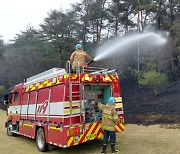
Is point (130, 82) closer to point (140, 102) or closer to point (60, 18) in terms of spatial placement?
point (140, 102)

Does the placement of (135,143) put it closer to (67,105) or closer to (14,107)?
(67,105)

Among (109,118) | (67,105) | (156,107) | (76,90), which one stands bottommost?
(109,118)

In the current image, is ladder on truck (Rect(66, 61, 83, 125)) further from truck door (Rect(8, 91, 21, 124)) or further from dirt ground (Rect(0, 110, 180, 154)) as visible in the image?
truck door (Rect(8, 91, 21, 124))

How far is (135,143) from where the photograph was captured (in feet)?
27.0

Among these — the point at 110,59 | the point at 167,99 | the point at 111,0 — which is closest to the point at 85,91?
the point at 167,99

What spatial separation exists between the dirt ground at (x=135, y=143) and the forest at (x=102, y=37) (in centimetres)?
1121

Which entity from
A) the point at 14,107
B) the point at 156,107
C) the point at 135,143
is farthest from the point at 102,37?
the point at 135,143

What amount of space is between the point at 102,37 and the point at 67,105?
2189 centimetres

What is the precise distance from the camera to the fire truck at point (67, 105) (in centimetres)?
682

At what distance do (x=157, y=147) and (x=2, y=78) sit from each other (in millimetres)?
25948

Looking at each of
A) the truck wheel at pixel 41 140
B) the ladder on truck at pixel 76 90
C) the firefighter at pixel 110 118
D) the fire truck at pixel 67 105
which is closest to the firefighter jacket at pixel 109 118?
the firefighter at pixel 110 118

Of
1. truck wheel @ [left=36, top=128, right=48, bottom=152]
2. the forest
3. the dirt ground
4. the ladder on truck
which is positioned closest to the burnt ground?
the dirt ground

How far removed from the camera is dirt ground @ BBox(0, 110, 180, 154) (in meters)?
7.44

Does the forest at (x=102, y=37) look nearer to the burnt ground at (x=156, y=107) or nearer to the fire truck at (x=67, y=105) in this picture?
the burnt ground at (x=156, y=107)
